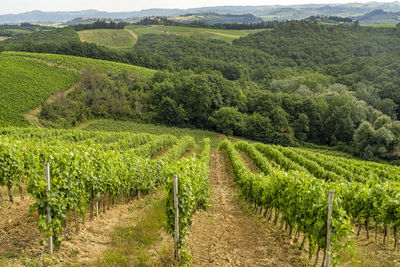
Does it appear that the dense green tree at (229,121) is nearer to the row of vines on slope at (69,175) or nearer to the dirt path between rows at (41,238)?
the row of vines on slope at (69,175)

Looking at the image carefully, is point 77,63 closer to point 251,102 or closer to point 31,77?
point 31,77

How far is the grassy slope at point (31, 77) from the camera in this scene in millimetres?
48188

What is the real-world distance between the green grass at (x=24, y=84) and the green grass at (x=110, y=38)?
1641 inches

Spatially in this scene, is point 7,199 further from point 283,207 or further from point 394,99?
point 394,99

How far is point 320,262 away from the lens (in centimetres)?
756

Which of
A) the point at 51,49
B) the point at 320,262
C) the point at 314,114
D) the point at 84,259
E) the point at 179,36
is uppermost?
the point at 179,36

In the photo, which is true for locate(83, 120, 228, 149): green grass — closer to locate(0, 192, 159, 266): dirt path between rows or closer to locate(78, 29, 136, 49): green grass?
locate(0, 192, 159, 266): dirt path between rows

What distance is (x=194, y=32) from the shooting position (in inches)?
5399

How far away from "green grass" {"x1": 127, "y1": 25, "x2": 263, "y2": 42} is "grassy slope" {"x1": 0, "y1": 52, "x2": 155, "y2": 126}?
200 ft

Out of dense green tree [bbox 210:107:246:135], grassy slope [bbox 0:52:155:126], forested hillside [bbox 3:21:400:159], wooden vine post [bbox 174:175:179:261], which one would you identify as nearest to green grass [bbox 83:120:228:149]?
dense green tree [bbox 210:107:246:135]

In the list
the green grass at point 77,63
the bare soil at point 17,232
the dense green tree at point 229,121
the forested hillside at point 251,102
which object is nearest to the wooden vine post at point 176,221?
the bare soil at point 17,232

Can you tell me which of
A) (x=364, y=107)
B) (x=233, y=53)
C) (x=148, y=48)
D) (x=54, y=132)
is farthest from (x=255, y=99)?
(x=148, y=48)

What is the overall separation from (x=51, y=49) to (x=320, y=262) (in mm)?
87822

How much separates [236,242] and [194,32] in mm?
138293
